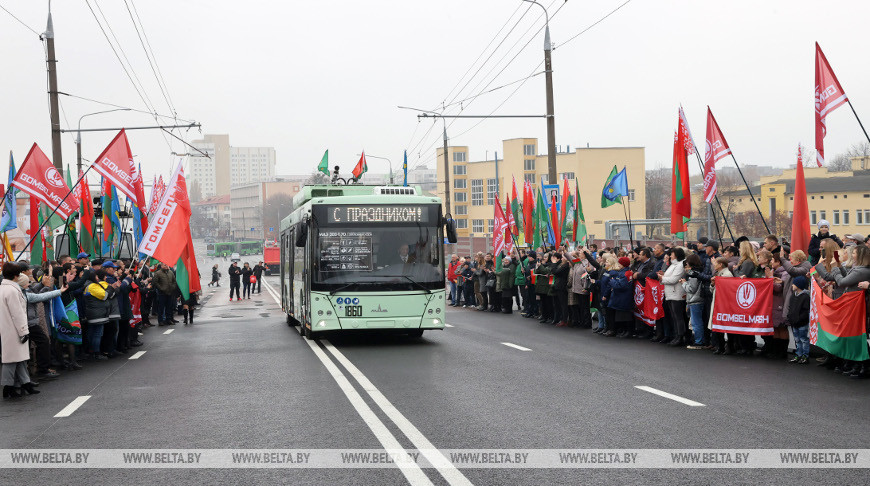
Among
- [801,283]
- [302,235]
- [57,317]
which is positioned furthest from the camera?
[302,235]

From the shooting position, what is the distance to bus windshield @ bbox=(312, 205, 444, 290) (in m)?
17.5

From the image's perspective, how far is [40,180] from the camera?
797 inches

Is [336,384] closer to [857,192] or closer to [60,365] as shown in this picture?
[60,365]

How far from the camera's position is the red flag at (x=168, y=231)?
18641 millimetres

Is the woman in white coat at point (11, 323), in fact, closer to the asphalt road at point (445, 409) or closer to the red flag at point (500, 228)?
the asphalt road at point (445, 409)

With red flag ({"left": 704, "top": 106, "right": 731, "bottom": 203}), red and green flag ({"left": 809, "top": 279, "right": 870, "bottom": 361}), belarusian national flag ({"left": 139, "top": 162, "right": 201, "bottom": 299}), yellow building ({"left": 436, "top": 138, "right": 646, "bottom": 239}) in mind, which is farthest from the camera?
yellow building ({"left": 436, "top": 138, "right": 646, "bottom": 239})

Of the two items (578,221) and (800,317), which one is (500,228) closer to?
(578,221)

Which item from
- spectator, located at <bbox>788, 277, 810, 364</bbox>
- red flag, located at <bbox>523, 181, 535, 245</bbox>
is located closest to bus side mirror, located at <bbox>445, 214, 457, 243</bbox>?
spectator, located at <bbox>788, 277, 810, 364</bbox>

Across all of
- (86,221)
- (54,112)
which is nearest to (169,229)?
(54,112)

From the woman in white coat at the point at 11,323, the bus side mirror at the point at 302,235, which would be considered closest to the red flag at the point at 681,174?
the bus side mirror at the point at 302,235

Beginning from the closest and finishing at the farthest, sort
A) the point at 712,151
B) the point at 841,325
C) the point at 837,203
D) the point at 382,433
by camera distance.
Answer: the point at 382,433, the point at 841,325, the point at 712,151, the point at 837,203

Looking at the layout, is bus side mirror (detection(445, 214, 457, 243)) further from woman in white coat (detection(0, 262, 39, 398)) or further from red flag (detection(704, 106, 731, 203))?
woman in white coat (detection(0, 262, 39, 398))

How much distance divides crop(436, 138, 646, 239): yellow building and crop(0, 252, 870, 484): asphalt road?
3187 inches

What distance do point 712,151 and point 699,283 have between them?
151 inches
